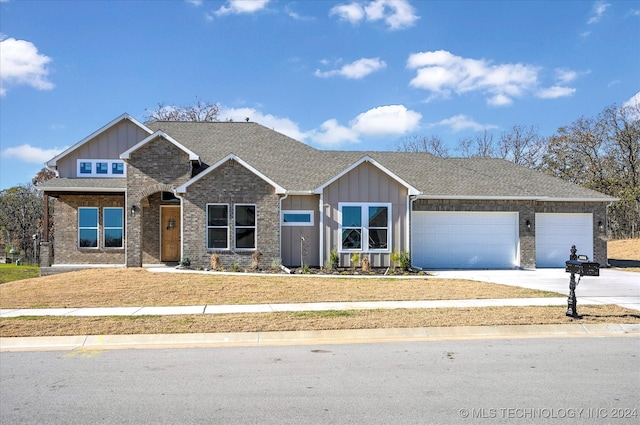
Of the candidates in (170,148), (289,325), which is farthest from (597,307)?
(170,148)

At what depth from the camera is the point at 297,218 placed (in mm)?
20594

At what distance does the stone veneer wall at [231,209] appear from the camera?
1941 centimetres

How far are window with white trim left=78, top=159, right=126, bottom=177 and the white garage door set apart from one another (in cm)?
1854

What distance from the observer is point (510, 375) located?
6.91 metres

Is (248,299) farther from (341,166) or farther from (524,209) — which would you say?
(524,209)

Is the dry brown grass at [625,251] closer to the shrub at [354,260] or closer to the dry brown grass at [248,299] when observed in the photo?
the shrub at [354,260]

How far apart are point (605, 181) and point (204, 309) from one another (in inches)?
1529

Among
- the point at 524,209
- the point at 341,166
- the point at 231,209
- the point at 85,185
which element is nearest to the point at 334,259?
the point at 231,209

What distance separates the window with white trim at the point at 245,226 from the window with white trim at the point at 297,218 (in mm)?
1313

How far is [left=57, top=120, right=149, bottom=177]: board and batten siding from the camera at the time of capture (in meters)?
22.2

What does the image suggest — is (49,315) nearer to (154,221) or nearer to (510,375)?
(510,375)

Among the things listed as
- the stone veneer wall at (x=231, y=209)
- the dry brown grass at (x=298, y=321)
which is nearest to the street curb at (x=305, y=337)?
Result: the dry brown grass at (x=298, y=321)

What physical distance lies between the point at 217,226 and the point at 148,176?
341 cm

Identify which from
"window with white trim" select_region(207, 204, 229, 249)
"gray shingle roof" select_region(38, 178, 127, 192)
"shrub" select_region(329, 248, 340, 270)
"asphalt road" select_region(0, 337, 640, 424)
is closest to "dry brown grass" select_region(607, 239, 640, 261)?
"shrub" select_region(329, 248, 340, 270)
